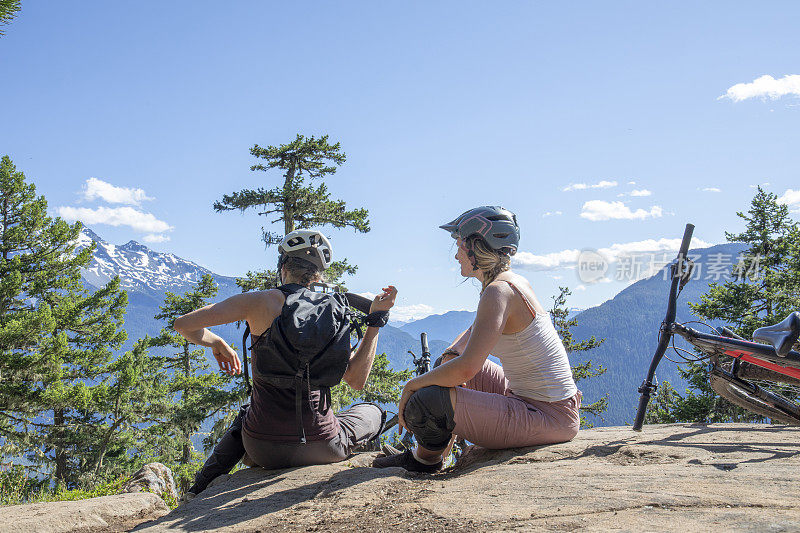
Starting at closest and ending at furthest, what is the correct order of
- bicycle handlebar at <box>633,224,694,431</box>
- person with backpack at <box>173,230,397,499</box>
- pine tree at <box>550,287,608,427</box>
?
person with backpack at <box>173,230,397,499</box> < bicycle handlebar at <box>633,224,694,431</box> < pine tree at <box>550,287,608,427</box>

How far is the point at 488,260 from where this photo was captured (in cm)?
394

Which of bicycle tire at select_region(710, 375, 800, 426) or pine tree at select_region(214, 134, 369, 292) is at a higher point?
pine tree at select_region(214, 134, 369, 292)

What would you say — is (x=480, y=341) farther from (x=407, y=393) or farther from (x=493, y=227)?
(x=493, y=227)

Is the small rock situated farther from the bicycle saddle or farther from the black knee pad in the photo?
the bicycle saddle

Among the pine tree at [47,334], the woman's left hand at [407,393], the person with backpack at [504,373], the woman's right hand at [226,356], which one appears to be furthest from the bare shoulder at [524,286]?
the pine tree at [47,334]

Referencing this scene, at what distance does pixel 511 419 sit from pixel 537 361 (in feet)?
1.44

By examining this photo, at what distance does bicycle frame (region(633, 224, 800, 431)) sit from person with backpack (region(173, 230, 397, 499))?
266 cm

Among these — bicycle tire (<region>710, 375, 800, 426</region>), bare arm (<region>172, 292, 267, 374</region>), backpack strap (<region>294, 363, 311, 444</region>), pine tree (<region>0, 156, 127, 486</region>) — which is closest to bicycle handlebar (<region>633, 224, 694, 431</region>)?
bicycle tire (<region>710, 375, 800, 426</region>)

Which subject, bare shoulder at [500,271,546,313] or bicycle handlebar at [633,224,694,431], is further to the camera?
bicycle handlebar at [633,224,694,431]

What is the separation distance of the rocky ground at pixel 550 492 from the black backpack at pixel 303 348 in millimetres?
624

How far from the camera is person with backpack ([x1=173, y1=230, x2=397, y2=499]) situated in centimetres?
386

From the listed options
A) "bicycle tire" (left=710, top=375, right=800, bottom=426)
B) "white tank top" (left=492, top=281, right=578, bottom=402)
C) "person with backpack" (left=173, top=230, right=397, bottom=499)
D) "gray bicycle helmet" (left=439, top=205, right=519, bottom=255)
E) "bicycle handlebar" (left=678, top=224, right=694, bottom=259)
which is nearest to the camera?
"white tank top" (left=492, top=281, right=578, bottom=402)

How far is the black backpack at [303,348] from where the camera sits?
12.5 feet

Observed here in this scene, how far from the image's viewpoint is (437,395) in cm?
354
